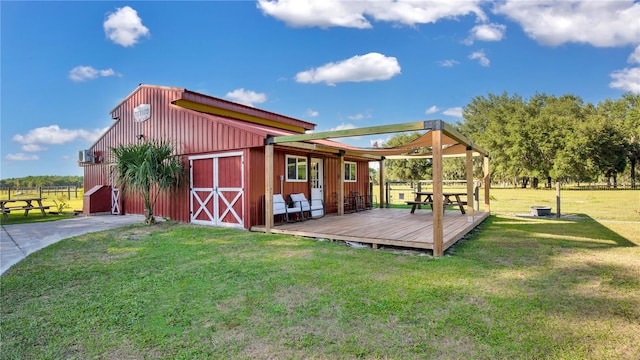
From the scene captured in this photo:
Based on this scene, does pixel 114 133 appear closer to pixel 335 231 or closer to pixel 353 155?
pixel 353 155

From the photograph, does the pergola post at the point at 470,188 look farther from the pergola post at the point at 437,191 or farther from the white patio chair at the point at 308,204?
the white patio chair at the point at 308,204

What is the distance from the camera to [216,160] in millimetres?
8586

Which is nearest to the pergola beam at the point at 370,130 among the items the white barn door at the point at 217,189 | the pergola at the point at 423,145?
the pergola at the point at 423,145

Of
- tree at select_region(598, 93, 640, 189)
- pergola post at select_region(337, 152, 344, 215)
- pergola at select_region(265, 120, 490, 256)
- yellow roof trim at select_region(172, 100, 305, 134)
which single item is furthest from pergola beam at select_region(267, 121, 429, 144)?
tree at select_region(598, 93, 640, 189)

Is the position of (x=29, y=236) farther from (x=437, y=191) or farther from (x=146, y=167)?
(x=437, y=191)

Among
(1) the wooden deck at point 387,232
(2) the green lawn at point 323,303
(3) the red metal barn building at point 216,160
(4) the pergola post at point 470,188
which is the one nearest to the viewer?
(2) the green lawn at point 323,303

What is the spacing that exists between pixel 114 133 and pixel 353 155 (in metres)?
9.23

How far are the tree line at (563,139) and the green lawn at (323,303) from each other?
98.3 ft

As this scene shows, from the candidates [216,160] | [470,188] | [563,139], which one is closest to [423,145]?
[470,188]

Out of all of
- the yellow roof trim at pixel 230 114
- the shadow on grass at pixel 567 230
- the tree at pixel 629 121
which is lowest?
the shadow on grass at pixel 567 230

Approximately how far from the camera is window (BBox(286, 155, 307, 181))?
916cm

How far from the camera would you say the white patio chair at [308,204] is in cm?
891

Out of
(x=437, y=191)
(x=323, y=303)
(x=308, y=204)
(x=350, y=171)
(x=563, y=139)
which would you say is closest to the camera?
(x=323, y=303)

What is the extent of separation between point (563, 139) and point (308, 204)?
3151 cm
